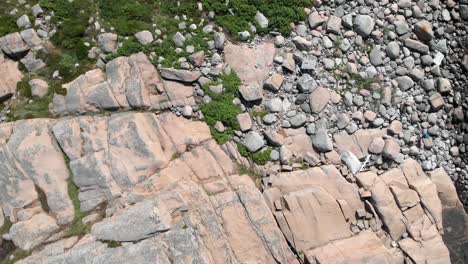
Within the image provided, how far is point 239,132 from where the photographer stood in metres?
14.7

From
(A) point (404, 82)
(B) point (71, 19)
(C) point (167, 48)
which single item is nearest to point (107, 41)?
(B) point (71, 19)

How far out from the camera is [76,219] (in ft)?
41.2

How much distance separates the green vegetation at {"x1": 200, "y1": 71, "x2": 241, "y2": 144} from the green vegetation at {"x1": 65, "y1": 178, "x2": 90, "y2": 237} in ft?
16.2

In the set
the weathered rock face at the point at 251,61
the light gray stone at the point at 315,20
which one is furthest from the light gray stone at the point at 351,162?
the light gray stone at the point at 315,20

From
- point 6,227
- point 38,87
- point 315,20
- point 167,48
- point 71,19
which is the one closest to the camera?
point 6,227

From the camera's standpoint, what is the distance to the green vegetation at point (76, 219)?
483 inches

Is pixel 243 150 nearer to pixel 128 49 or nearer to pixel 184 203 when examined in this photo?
pixel 184 203

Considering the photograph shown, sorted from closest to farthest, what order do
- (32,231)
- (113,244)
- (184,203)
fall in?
(113,244)
(184,203)
(32,231)

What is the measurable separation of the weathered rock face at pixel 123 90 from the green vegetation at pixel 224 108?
72 cm

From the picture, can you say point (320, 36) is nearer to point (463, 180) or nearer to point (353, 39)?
point (353, 39)

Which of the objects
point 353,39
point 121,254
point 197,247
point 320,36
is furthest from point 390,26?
point 121,254

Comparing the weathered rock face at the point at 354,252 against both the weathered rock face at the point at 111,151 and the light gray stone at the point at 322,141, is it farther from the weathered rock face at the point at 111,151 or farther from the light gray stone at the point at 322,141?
the weathered rock face at the point at 111,151

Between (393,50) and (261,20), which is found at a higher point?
(261,20)

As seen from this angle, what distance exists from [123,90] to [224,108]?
11.7 feet
